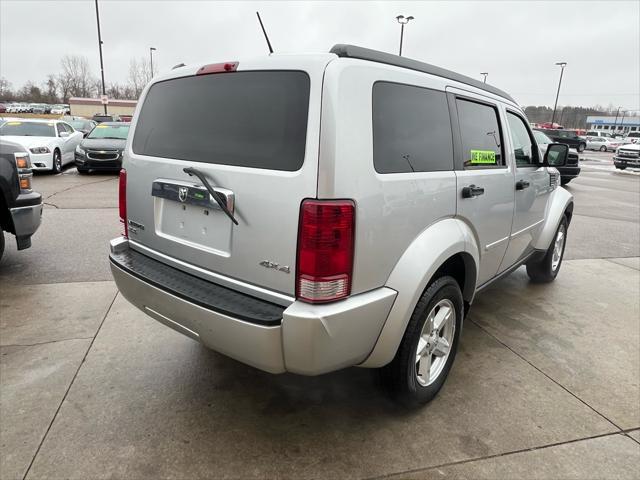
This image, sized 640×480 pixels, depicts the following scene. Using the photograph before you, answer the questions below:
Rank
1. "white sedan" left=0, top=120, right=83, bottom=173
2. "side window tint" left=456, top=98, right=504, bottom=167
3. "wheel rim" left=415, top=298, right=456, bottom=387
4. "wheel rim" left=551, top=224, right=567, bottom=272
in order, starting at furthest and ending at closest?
"white sedan" left=0, top=120, right=83, bottom=173, "wheel rim" left=551, top=224, right=567, bottom=272, "side window tint" left=456, top=98, right=504, bottom=167, "wheel rim" left=415, top=298, right=456, bottom=387

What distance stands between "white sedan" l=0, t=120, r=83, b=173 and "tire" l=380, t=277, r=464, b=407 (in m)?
12.7

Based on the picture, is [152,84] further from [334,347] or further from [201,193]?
[334,347]

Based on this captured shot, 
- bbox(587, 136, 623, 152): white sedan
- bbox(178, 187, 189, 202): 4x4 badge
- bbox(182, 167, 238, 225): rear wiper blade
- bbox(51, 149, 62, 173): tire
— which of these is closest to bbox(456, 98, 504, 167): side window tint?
bbox(182, 167, 238, 225): rear wiper blade

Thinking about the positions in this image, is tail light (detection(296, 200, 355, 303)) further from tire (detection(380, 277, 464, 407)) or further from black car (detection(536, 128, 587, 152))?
black car (detection(536, 128, 587, 152))

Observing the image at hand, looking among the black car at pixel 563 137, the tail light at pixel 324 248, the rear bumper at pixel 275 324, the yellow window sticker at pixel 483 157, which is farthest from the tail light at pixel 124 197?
the black car at pixel 563 137

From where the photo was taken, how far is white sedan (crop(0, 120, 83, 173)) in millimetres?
12125

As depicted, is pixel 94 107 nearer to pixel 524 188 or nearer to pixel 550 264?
pixel 550 264

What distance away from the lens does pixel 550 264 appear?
194 inches

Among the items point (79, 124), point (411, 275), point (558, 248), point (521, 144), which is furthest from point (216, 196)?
point (79, 124)

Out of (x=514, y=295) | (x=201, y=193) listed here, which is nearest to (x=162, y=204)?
(x=201, y=193)

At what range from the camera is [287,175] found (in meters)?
1.96

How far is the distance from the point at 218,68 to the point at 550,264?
422cm

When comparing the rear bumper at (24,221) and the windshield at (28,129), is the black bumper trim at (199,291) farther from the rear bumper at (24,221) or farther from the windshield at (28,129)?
the windshield at (28,129)

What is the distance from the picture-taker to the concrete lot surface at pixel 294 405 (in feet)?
7.39
